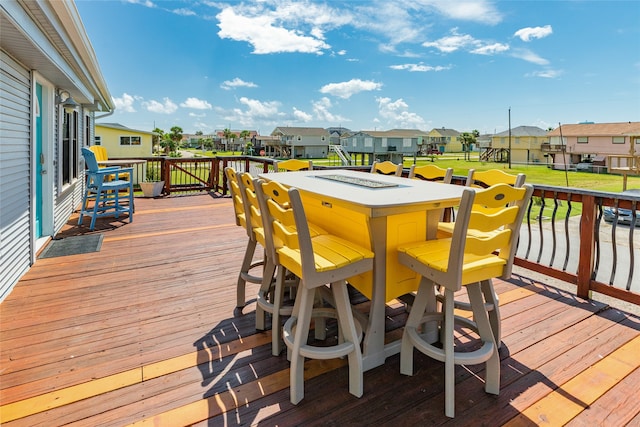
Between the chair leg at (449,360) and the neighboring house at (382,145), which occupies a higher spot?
the neighboring house at (382,145)

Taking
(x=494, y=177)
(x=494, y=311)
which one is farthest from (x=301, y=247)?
(x=494, y=177)

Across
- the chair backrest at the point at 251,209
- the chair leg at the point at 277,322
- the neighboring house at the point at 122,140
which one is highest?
the neighboring house at the point at 122,140

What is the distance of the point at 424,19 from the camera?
31.5 ft

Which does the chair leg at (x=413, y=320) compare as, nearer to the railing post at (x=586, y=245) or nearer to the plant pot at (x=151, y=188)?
the railing post at (x=586, y=245)

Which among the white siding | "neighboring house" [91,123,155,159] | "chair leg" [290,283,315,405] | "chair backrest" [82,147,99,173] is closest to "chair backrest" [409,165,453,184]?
"chair leg" [290,283,315,405]

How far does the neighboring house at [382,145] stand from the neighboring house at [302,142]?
4.44 metres

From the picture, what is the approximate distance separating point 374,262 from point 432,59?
29880 millimetres

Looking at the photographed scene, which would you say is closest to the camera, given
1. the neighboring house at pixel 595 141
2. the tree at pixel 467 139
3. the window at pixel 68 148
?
the window at pixel 68 148

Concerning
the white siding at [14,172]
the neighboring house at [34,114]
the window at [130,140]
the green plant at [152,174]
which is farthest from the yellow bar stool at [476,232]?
the window at [130,140]

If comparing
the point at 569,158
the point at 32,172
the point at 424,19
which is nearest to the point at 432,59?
the point at 424,19

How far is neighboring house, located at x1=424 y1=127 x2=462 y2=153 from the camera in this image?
213ft

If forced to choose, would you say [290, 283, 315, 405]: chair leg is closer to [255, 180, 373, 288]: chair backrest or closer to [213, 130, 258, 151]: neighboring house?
[255, 180, 373, 288]: chair backrest

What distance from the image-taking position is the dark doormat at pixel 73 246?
3844 mm

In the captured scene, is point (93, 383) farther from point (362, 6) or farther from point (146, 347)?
Answer: point (362, 6)
